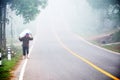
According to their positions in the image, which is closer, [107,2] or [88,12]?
[107,2]

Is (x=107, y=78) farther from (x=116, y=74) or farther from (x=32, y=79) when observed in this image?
(x=32, y=79)

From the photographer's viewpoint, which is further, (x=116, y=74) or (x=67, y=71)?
(x=67, y=71)

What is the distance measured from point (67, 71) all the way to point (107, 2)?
119 ft

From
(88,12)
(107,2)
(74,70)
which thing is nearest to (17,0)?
(74,70)

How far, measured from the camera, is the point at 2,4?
2658cm

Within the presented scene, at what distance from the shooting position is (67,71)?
46.1 feet


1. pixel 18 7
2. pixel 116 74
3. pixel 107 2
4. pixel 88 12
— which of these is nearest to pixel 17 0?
pixel 18 7

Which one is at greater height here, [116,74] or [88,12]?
[88,12]

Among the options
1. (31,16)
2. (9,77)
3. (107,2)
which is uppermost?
(107,2)

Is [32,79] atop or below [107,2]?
below

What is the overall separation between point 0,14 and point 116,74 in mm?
16861

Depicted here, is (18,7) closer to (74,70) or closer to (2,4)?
(2,4)

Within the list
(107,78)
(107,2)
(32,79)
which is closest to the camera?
(107,78)

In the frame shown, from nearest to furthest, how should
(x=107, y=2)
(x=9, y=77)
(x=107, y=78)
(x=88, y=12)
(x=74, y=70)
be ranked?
1. (x=107, y=78)
2. (x=9, y=77)
3. (x=74, y=70)
4. (x=107, y=2)
5. (x=88, y=12)
